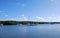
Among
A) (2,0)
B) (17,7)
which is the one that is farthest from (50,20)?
(2,0)

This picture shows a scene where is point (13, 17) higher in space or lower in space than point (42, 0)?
lower

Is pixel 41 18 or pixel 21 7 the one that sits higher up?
pixel 21 7

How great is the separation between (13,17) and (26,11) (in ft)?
1.74

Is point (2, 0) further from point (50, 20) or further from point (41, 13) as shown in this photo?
point (50, 20)

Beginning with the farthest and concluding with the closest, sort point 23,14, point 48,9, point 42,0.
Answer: point 23,14, point 48,9, point 42,0

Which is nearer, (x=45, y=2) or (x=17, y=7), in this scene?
(x=45, y=2)

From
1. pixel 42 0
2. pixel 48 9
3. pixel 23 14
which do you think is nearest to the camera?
pixel 42 0

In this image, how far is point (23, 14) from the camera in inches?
134

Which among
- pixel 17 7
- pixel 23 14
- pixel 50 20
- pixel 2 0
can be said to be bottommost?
pixel 50 20

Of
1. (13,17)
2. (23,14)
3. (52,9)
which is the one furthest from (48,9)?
(13,17)

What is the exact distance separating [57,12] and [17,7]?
1338 millimetres

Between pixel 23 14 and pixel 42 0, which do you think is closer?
pixel 42 0

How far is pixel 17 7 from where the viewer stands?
3.30m

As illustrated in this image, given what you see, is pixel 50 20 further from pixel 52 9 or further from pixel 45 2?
pixel 45 2
